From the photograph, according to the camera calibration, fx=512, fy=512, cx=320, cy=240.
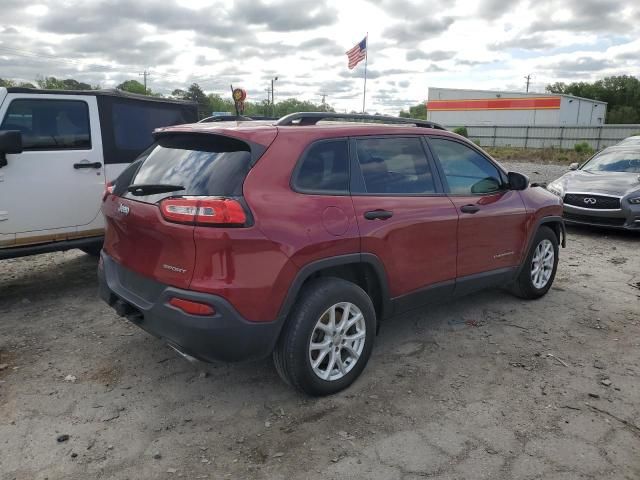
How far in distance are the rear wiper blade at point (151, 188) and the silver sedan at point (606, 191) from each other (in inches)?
284

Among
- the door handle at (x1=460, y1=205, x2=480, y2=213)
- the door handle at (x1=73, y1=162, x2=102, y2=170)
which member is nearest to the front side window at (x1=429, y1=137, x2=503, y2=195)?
the door handle at (x1=460, y1=205, x2=480, y2=213)

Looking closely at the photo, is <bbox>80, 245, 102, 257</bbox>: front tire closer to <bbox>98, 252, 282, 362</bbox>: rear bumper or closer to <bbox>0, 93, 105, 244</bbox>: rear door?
<bbox>0, 93, 105, 244</bbox>: rear door

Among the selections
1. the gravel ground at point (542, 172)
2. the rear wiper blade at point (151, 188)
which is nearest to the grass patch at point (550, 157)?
the gravel ground at point (542, 172)

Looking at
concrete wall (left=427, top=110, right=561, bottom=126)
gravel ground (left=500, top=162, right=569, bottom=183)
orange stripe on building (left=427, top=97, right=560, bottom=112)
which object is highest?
orange stripe on building (left=427, top=97, right=560, bottom=112)


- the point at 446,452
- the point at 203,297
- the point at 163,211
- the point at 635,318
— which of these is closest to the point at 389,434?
the point at 446,452

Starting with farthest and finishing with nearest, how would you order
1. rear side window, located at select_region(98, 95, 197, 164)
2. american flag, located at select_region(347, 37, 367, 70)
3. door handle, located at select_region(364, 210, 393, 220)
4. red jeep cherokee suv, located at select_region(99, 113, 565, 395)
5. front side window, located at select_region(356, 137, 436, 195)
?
american flag, located at select_region(347, 37, 367, 70) → rear side window, located at select_region(98, 95, 197, 164) → front side window, located at select_region(356, 137, 436, 195) → door handle, located at select_region(364, 210, 393, 220) → red jeep cherokee suv, located at select_region(99, 113, 565, 395)

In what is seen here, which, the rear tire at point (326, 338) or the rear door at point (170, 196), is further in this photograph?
the rear tire at point (326, 338)

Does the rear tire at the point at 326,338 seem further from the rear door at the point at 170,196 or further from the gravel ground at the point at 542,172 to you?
the gravel ground at the point at 542,172

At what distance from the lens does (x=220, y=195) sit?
2840 mm

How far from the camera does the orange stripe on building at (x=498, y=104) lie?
51594 millimetres

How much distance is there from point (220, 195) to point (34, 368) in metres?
2.07

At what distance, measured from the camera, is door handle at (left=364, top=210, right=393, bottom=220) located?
3.36 meters

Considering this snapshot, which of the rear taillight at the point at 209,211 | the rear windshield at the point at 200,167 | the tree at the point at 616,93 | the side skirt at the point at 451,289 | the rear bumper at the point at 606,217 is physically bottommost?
the side skirt at the point at 451,289

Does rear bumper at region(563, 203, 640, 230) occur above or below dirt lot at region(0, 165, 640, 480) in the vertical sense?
above
